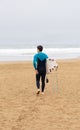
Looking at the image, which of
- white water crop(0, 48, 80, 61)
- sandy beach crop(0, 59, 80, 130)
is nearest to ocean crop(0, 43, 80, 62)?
white water crop(0, 48, 80, 61)

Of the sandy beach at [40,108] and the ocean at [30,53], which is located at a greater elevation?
the sandy beach at [40,108]

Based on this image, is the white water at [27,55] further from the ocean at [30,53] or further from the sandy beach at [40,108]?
the sandy beach at [40,108]

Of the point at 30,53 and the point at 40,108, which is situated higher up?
the point at 40,108

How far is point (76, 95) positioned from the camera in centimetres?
1216

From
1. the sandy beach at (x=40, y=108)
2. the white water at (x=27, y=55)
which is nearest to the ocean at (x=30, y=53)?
the white water at (x=27, y=55)

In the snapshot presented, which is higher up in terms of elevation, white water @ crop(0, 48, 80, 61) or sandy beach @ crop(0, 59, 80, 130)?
sandy beach @ crop(0, 59, 80, 130)

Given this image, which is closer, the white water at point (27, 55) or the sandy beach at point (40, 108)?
the sandy beach at point (40, 108)

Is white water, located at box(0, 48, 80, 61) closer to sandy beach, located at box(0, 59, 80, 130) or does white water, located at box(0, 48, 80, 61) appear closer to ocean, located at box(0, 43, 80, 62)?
ocean, located at box(0, 43, 80, 62)

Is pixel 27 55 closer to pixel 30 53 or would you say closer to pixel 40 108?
pixel 30 53

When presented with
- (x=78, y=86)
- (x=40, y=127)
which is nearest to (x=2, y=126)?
(x=40, y=127)

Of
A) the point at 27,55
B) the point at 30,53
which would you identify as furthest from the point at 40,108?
the point at 30,53

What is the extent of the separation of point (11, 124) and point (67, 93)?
4.93m

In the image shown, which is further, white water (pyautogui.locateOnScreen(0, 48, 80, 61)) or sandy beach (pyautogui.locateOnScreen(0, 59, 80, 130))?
white water (pyautogui.locateOnScreen(0, 48, 80, 61))

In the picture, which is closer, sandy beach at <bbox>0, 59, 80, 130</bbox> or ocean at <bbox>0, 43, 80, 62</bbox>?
sandy beach at <bbox>0, 59, 80, 130</bbox>
